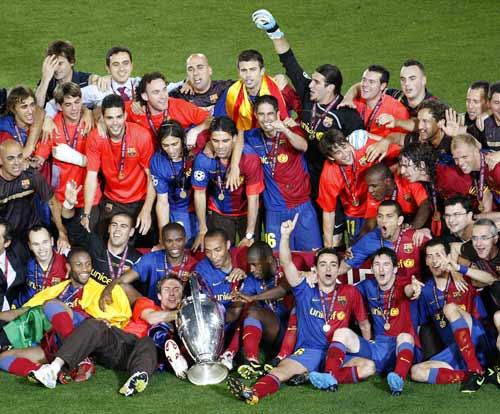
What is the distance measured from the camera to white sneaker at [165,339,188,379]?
8.80 metres

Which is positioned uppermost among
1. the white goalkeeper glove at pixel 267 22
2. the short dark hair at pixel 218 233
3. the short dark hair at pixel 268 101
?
the white goalkeeper glove at pixel 267 22

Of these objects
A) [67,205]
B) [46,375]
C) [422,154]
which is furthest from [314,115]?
[46,375]

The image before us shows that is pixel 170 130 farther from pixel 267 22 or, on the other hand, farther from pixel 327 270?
pixel 327 270

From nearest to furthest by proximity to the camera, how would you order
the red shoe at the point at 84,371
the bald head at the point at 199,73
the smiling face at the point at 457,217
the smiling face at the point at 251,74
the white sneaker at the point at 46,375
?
1. the white sneaker at the point at 46,375
2. the red shoe at the point at 84,371
3. the smiling face at the point at 457,217
4. the smiling face at the point at 251,74
5. the bald head at the point at 199,73

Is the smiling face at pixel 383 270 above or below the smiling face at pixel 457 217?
below

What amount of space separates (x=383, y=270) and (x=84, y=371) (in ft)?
6.99

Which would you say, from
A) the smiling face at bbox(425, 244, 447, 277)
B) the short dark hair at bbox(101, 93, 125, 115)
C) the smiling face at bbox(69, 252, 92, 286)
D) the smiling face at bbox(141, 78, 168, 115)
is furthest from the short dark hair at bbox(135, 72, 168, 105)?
the smiling face at bbox(425, 244, 447, 277)

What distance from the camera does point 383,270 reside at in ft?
29.1

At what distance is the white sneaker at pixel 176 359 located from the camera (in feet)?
28.9

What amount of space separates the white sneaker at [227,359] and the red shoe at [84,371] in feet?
2.90

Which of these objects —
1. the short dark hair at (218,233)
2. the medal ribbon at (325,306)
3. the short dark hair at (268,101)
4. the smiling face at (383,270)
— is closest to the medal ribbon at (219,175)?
the short dark hair at (268,101)

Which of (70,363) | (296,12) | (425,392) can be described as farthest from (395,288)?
(296,12)

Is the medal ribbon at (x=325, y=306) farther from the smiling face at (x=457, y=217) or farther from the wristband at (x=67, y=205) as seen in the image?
the wristband at (x=67, y=205)

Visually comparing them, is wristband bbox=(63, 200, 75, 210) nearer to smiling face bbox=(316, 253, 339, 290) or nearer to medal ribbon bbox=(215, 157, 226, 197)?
medal ribbon bbox=(215, 157, 226, 197)
